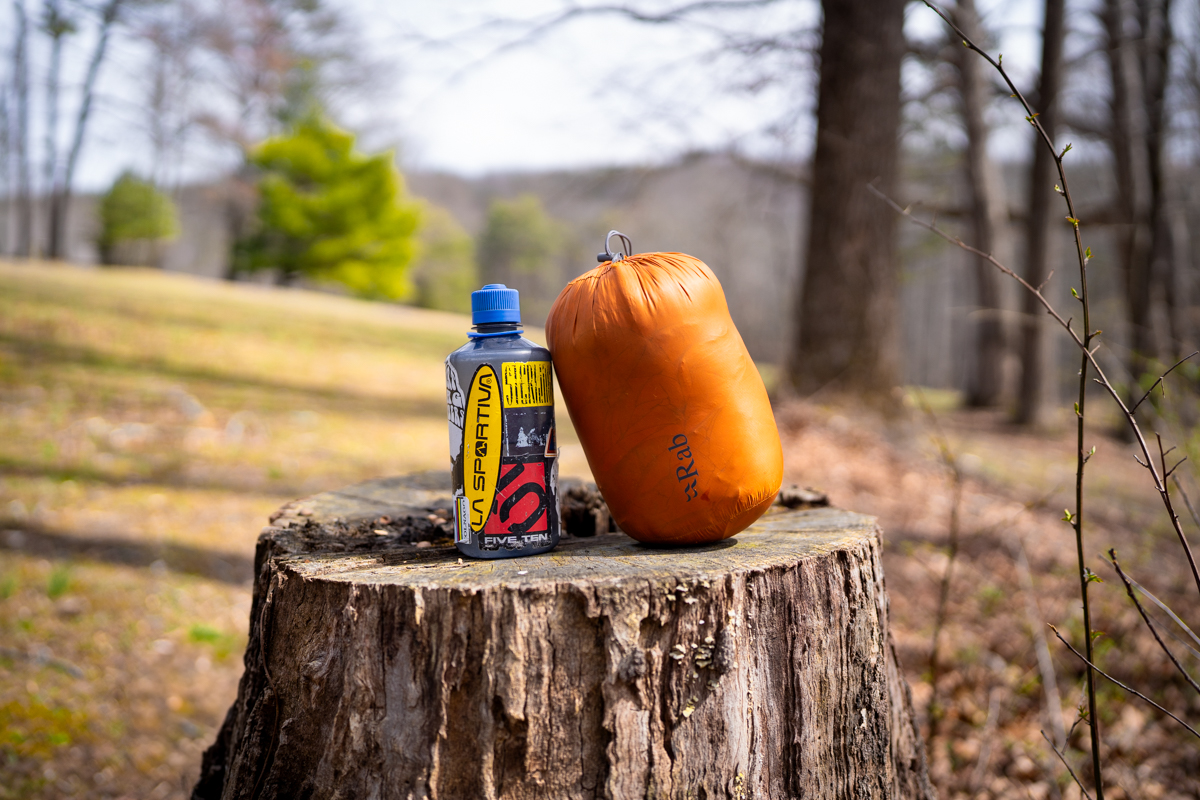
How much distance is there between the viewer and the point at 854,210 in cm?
628

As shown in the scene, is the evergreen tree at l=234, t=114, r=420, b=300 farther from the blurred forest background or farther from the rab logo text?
the rab logo text

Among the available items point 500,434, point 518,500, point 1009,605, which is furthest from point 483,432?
point 1009,605

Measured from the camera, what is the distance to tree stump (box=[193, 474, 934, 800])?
53.4 inches

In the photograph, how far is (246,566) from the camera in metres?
4.23

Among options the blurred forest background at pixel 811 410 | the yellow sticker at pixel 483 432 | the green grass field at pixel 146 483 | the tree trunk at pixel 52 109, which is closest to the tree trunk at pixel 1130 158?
the blurred forest background at pixel 811 410

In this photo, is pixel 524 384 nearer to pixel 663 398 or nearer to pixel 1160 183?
pixel 663 398

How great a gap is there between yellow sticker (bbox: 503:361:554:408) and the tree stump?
1.10 feet

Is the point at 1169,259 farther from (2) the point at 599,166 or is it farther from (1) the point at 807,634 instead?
(1) the point at 807,634

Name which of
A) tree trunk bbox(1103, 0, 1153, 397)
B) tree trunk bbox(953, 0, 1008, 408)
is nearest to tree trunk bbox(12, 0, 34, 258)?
tree trunk bbox(953, 0, 1008, 408)

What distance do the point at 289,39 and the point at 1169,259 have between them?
11.3m

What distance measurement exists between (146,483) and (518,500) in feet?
15.2

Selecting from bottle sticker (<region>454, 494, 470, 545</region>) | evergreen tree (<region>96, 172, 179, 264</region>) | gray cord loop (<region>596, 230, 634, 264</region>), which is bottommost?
bottle sticker (<region>454, 494, 470, 545</region>)

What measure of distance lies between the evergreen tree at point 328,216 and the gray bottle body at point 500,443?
2414cm

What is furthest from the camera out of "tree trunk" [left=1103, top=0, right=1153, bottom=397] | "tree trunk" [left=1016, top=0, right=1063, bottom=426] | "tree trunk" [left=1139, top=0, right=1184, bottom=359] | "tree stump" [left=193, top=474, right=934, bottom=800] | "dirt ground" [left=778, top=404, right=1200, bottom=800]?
"tree trunk" [left=1016, top=0, right=1063, bottom=426]
